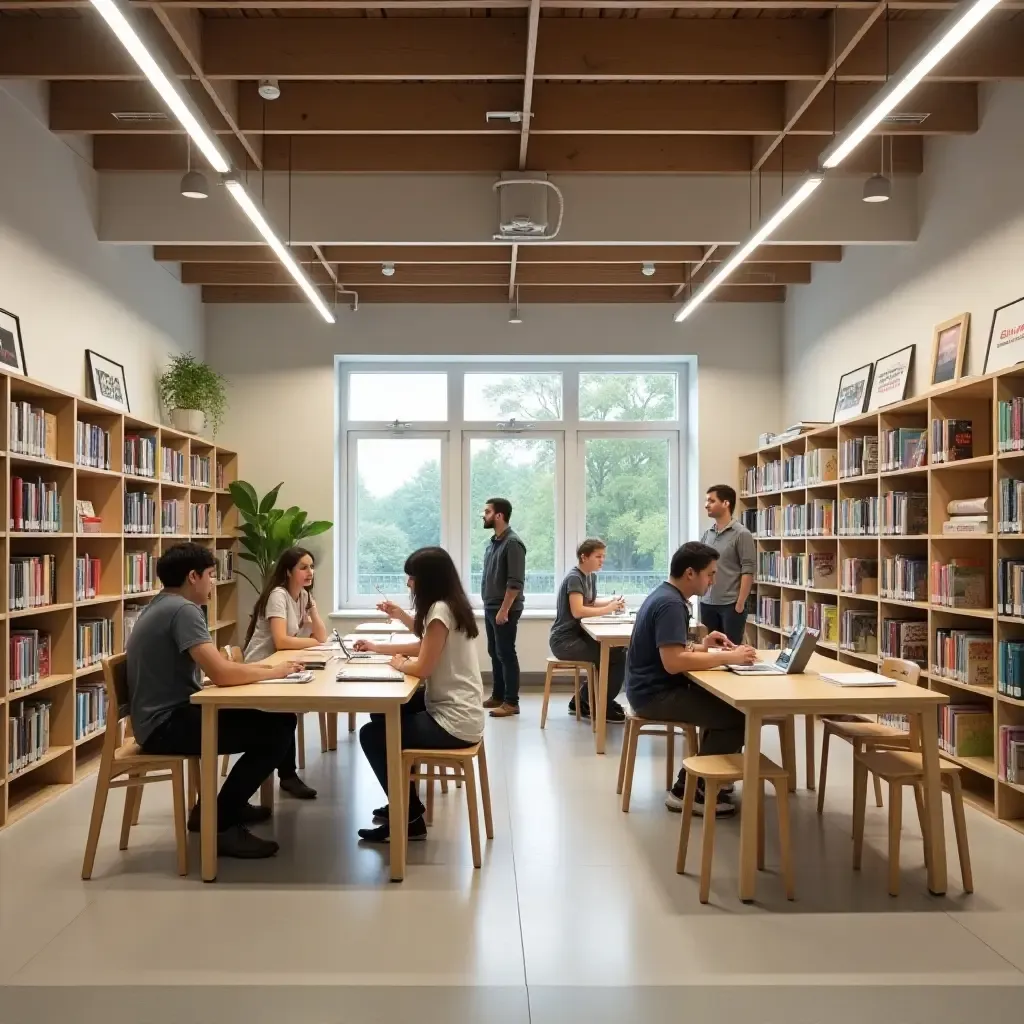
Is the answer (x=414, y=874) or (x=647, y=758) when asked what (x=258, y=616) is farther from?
(x=647, y=758)

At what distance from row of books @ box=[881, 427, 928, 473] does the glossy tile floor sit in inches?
79.1

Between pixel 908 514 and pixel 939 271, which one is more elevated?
pixel 939 271

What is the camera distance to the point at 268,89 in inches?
205

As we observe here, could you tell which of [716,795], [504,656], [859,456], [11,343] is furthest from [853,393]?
[11,343]

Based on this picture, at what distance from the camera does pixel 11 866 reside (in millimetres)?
3953

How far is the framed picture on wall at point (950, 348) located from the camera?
564 cm

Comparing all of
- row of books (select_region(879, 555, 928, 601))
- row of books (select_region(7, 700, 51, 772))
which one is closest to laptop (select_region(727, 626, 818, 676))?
row of books (select_region(879, 555, 928, 601))

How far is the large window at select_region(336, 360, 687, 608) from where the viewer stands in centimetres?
971

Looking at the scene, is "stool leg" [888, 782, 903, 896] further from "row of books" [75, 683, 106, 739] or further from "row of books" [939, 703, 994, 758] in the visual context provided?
"row of books" [75, 683, 106, 739]

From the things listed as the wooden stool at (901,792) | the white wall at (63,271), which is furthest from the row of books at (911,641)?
the white wall at (63,271)

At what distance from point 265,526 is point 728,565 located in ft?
13.1

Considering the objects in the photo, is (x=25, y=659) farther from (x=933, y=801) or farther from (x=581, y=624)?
(x=933, y=801)

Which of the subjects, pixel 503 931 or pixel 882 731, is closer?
pixel 503 931

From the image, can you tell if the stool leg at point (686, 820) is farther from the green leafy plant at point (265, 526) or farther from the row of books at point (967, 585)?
the green leafy plant at point (265, 526)
